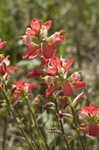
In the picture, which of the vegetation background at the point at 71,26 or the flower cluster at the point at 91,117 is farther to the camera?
the vegetation background at the point at 71,26

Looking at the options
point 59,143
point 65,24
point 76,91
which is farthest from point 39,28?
point 65,24

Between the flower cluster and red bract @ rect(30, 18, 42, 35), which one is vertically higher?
red bract @ rect(30, 18, 42, 35)

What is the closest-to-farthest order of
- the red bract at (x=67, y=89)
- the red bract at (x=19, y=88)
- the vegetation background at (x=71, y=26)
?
1. the red bract at (x=67, y=89)
2. the red bract at (x=19, y=88)
3. the vegetation background at (x=71, y=26)

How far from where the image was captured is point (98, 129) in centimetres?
108

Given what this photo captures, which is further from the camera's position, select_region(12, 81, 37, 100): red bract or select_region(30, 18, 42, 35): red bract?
select_region(12, 81, 37, 100): red bract

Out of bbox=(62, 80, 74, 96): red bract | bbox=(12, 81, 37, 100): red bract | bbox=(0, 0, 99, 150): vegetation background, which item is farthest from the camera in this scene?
bbox=(0, 0, 99, 150): vegetation background

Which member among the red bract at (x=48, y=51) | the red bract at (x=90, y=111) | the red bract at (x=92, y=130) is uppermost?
the red bract at (x=48, y=51)

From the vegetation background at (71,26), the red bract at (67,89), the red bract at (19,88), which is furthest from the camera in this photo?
the vegetation background at (71,26)

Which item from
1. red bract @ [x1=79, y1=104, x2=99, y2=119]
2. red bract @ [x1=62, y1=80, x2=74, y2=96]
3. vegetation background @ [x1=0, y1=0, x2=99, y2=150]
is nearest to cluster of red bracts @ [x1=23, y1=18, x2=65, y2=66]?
red bract @ [x1=62, y1=80, x2=74, y2=96]

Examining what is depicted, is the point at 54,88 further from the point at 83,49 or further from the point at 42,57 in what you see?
the point at 83,49

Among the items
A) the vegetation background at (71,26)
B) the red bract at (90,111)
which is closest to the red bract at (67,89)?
the red bract at (90,111)

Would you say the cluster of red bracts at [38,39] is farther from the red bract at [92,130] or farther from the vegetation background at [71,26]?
the vegetation background at [71,26]

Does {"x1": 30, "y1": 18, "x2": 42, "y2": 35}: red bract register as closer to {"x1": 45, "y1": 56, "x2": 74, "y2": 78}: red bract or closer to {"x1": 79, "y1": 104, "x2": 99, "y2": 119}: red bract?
{"x1": 45, "y1": 56, "x2": 74, "y2": 78}: red bract

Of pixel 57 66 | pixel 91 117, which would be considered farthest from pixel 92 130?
pixel 57 66
